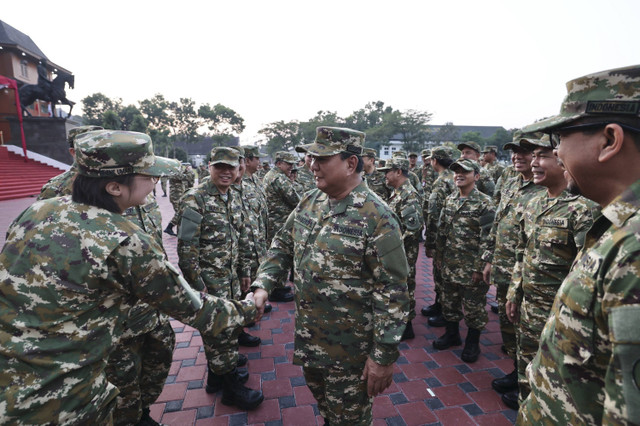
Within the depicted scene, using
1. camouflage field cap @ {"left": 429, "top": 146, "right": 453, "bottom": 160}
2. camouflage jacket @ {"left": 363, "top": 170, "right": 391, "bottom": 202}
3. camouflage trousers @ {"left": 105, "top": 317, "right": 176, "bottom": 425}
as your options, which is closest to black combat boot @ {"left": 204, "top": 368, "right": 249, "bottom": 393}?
camouflage trousers @ {"left": 105, "top": 317, "right": 176, "bottom": 425}

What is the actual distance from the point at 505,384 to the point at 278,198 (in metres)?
5.00

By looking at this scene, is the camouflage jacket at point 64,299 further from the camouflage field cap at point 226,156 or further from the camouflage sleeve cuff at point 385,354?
the camouflage field cap at point 226,156

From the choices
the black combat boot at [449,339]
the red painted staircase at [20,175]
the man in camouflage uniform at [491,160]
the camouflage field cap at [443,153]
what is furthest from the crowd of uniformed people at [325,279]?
the red painted staircase at [20,175]

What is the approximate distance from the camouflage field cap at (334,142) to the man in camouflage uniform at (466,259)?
7.58 feet

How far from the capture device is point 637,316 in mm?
828

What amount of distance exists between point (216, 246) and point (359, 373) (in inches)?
74.1

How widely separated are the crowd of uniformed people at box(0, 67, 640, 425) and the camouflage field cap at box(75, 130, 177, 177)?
0.01 metres

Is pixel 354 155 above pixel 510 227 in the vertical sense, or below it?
above

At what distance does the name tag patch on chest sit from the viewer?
7.99 ft

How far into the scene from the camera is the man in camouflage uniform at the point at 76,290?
1.39 meters

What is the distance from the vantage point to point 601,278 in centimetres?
100

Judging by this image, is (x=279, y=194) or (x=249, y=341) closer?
(x=249, y=341)

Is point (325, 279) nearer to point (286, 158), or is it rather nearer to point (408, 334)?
point (408, 334)

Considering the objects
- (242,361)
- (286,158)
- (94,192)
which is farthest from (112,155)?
(286,158)
